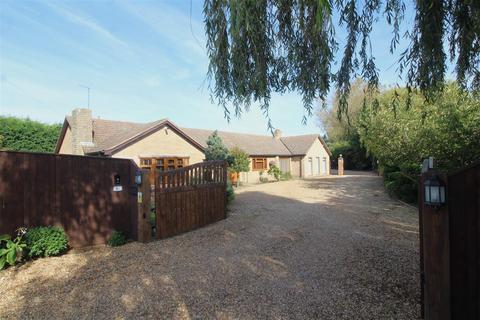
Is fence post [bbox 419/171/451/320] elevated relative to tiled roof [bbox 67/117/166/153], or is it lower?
lower

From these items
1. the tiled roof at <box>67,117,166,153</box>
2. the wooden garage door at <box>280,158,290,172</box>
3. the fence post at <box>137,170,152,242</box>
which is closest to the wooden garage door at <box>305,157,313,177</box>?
the wooden garage door at <box>280,158,290,172</box>

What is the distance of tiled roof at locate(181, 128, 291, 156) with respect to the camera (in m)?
24.3

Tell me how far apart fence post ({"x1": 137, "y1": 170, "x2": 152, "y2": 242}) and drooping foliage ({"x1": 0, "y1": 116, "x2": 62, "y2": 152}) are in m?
17.2

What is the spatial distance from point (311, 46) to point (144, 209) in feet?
17.9

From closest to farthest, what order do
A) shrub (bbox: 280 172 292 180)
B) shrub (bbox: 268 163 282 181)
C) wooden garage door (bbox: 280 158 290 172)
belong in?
shrub (bbox: 268 163 282 181)
shrub (bbox: 280 172 292 180)
wooden garage door (bbox: 280 158 290 172)

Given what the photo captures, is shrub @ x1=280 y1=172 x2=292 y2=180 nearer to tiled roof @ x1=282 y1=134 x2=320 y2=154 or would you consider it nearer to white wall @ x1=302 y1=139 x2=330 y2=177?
white wall @ x1=302 y1=139 x2=330 y2=177

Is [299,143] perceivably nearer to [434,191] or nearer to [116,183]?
[116,183]

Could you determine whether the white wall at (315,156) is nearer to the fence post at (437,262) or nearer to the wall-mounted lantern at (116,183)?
the wall-mounted lantern at (116,183)

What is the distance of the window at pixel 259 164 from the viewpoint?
2450 centimetres

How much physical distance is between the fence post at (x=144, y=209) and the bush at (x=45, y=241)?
5.25 ft

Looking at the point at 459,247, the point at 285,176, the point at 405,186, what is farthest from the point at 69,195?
the point at 285,176

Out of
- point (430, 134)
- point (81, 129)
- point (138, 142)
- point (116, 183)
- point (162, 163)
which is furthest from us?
point (162, 163)

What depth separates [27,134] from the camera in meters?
20.7

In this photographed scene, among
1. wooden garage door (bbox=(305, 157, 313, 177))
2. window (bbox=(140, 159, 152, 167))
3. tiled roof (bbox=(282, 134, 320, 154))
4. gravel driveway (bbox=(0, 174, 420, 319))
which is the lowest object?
gravel driveway (bbox=(0, 174, 420, 319))
